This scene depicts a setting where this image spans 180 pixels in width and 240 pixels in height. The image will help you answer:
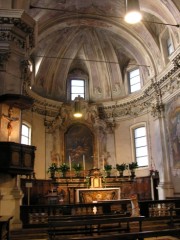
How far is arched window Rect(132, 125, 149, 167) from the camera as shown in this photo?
17969mm

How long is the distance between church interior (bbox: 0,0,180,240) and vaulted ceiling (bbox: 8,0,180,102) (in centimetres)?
6

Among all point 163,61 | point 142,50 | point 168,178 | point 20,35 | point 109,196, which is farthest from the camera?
point 142,50

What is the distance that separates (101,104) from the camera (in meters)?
19.7

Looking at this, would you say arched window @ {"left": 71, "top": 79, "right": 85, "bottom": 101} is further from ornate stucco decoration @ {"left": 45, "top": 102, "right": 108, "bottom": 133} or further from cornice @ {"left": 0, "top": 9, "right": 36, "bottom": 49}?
cornice @ {"left": 0, "top": 9, "right": 36, "bottom": 49}

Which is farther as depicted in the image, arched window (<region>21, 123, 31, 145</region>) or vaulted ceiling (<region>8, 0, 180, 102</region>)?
arched window (<region>21, 123, 31, 145</region>)

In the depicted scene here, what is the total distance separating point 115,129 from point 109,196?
6.38 m

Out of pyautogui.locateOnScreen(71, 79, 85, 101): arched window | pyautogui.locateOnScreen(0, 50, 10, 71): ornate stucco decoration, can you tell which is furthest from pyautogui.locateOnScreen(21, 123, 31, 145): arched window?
pyautogui.locateOnScreen(0, 50, 10, 71): ornate stucco decoration

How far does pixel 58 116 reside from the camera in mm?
18688

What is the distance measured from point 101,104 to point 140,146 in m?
3.88

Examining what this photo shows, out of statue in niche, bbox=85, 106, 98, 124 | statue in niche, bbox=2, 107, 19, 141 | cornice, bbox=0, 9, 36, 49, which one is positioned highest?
cornice, bbox=0, 9, 36, 49

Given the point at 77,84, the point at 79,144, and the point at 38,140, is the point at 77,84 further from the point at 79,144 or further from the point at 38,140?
the point at 38,140

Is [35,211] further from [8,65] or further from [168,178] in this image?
[168,178]

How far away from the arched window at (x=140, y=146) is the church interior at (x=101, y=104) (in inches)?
2.6

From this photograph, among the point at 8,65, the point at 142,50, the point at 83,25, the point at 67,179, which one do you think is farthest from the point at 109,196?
the point at 83,25
